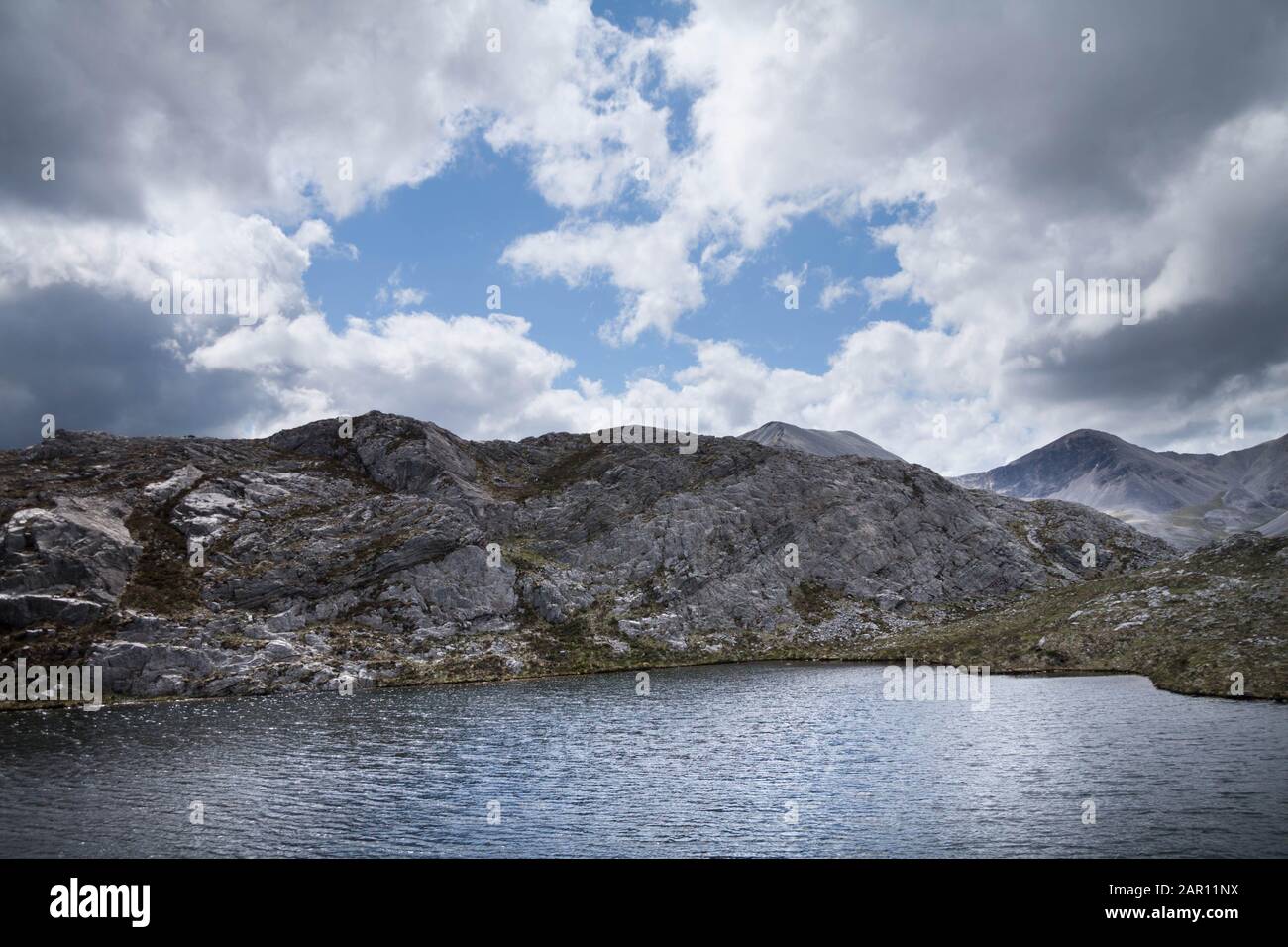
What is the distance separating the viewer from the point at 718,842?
38.8 metres

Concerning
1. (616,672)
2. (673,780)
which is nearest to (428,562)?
(616,672)

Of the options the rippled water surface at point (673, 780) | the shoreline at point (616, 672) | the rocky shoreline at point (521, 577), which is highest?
the rocky shoreline at point (521, 577)

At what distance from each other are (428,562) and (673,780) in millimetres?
104568

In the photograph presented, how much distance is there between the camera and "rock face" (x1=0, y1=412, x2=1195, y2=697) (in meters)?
116

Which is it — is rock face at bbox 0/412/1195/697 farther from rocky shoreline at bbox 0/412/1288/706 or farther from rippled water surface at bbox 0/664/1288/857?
rippled water surface at bbox 0/664/1288/857

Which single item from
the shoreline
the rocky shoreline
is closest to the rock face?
the rocky shoreline

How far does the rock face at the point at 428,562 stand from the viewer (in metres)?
116

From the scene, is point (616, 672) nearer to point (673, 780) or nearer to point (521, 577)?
point (521, 577)

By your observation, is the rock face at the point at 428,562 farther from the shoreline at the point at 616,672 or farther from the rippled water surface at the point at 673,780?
the rippled water surface at the point at 673,780

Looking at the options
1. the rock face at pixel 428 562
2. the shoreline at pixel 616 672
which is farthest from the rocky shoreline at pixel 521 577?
the shoreline at pixel 616 672

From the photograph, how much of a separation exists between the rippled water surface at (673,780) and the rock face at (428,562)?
3268 cm
